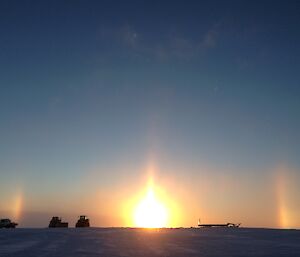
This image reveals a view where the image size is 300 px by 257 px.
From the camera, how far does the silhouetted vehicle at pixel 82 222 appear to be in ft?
339

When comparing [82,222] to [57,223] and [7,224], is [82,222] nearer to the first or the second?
[57,223]

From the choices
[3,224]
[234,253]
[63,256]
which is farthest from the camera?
[3,224]

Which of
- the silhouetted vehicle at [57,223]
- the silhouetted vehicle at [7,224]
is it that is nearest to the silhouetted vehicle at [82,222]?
the silhouetted vehicle at [57,223]

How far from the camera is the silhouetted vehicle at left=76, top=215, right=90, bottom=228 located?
103188mm

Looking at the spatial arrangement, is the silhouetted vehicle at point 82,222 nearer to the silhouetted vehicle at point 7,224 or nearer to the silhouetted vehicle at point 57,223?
the silhouetted vehicle at point 57,223

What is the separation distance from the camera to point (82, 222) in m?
104

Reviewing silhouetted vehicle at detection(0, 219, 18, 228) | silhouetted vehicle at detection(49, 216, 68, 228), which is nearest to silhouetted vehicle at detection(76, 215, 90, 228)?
silhouetted vehicle at detection(49, 216, 68, 228)

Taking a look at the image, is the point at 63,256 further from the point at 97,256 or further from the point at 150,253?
the point at 150,253

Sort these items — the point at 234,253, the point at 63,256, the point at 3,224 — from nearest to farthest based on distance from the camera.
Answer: the point at 63,256 → the point at 234,253 → the point at 3,224

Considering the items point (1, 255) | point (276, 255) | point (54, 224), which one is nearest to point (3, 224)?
point (54, 224)

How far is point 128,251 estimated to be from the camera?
1109 inches

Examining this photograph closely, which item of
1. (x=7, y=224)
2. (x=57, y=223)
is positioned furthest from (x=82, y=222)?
(x=7, y=224)

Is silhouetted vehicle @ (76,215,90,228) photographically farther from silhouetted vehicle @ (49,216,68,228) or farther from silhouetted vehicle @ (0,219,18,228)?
silhouetted vehicle @ (0,219,18,228)

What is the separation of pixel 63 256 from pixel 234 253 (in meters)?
10.1
